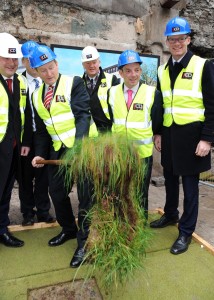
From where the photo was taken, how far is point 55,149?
3123 millimetres

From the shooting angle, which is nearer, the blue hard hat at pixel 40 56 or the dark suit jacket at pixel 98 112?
the blue hard hat at pixel 40 56

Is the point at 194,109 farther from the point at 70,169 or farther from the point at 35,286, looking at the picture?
the point at 35,286

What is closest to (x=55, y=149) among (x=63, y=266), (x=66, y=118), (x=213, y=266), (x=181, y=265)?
(x=66, y=118)

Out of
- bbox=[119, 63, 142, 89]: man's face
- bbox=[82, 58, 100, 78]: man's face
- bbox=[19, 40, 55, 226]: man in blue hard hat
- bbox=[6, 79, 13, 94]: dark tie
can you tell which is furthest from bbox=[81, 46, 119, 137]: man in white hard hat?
bbox=[6, 79, 13, 94]: dark tie

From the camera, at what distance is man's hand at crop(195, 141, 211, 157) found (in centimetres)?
292

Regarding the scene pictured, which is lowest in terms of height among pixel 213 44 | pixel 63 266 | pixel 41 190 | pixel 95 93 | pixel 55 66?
pixel 63 266

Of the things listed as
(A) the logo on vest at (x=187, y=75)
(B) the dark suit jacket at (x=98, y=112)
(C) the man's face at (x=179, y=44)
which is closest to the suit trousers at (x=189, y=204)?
(A) the logo on vest at (x=187, y=75)

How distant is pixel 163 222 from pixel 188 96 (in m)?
1.62

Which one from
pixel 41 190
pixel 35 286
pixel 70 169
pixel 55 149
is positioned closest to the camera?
pixel 70 169

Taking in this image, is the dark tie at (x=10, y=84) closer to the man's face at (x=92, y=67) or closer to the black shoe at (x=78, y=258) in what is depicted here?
the man's face at (x=92, y=67)

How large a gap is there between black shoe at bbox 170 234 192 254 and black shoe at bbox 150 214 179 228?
51cm

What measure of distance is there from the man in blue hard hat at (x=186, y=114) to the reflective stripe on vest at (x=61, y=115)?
3.38ft

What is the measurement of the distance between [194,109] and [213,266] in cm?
153

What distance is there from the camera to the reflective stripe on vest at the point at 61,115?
9.61 ft
